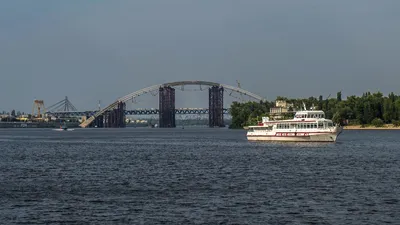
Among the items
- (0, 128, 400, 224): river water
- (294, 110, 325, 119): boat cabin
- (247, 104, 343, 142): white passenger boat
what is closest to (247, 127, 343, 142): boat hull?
(247, 104, 343, 142): white passenger boat

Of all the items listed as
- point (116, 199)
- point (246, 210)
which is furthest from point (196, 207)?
point (116, 199)

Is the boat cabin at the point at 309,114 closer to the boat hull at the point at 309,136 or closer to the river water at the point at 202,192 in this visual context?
the boat hull at the point at 309,136

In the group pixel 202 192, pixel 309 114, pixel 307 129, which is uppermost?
pixel 309 114

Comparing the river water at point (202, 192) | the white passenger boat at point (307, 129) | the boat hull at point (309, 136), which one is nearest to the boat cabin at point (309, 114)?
the white passenger boat at point (307, 129)

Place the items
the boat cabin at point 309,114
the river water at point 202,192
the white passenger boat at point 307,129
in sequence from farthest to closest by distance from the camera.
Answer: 1. the boat cabin at point 309,114
2. the white passenger boat at point 307,129
3. the river water at point 202,192

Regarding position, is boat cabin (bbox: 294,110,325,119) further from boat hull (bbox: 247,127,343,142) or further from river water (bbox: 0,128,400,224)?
river water (bbox: 0,128,400,224)

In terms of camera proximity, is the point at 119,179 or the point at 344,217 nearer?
the point at 344,217

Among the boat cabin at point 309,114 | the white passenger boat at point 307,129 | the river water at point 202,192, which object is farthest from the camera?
the boat cabin at point 309,114

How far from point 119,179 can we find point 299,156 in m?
31.7

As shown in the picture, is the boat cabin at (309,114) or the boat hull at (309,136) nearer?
the boat hull at (309,136)

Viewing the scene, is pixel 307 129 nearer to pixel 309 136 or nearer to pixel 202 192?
pixel 309 136

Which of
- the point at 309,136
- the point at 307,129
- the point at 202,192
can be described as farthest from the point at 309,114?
the point at 202,192

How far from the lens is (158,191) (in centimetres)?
4634

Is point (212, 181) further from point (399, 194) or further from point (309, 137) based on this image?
point (309, 137)
